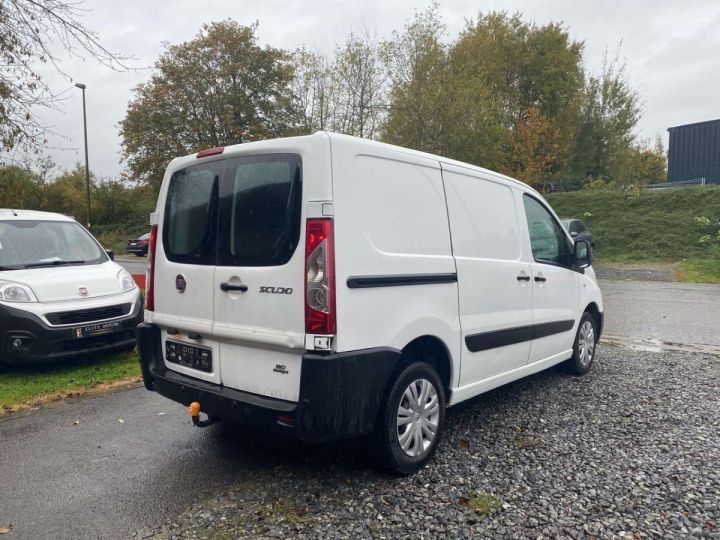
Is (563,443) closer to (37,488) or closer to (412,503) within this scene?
(412,503)

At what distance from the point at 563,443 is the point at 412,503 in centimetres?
142

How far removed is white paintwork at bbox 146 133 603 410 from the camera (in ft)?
10.0

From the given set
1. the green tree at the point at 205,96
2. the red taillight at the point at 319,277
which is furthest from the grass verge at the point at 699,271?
the green tree at the point at 205,96

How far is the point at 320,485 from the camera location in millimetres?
3375

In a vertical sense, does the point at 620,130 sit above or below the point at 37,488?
above

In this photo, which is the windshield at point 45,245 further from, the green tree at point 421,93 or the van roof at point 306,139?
the green tree at point 421,93

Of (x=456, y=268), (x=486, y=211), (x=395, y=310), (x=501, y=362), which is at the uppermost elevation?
(x=486, y=211)

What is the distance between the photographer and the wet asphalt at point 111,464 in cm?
305

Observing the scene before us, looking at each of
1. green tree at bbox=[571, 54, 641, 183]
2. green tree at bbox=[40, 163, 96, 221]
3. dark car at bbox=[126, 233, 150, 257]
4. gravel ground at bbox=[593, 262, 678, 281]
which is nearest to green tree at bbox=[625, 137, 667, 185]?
green tree at bbox=[571, 54, 641, 183]

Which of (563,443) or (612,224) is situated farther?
(612,224)

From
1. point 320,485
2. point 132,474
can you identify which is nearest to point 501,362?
point 320,485

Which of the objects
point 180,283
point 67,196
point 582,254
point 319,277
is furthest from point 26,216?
point 67,196

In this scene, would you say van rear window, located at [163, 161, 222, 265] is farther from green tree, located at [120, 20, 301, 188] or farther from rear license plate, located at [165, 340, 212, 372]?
green tree, located at [120, 20, 301, 188]

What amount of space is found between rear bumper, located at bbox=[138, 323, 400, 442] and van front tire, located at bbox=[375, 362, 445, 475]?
0.13 meters
